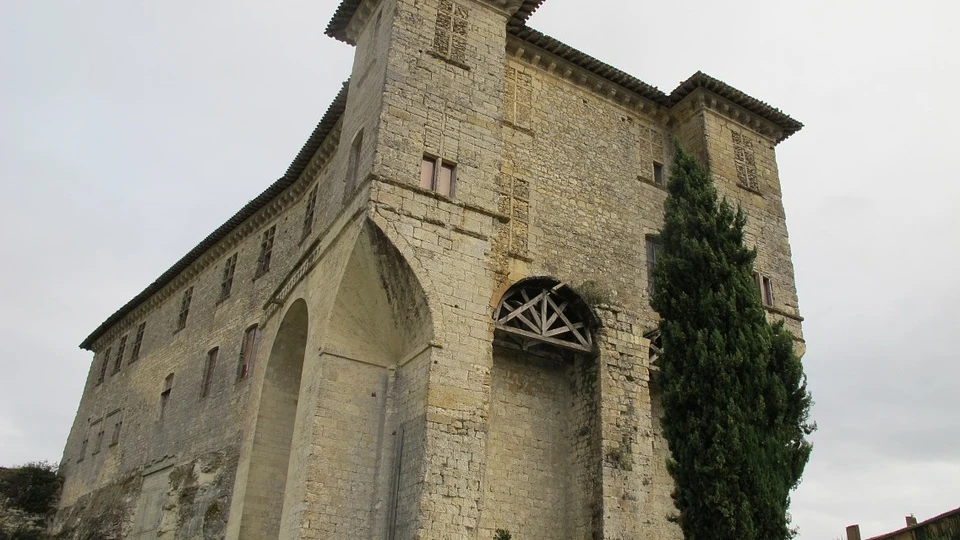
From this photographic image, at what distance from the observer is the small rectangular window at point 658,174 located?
17823 mm

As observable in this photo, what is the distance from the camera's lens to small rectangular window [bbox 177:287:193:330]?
A: 24.5m

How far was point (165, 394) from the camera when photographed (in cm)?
2356

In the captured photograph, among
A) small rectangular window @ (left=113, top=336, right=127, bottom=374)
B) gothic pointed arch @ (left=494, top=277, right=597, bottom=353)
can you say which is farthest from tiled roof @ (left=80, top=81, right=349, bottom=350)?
gothic pointed arch @ (left=494, top=277, right=597, bottom=353)

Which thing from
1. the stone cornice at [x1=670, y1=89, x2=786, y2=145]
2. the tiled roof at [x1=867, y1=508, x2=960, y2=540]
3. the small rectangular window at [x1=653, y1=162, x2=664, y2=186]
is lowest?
the tiled roof at [x1=867, y1=508, x2=960, y2=540]

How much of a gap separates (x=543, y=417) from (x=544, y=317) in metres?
1.90

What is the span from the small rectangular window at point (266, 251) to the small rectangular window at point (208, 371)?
2.55 metres

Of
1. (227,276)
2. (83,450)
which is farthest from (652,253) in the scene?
(83,450)

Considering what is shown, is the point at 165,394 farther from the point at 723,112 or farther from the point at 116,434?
the point at 723,112

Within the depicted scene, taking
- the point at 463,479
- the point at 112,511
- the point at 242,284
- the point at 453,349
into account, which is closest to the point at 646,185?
the point at 453,349

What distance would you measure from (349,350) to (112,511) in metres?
14.1

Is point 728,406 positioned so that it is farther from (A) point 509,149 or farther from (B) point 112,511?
(B) point 112,511

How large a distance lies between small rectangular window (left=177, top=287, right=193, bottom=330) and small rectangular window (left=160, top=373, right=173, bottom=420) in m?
1.66

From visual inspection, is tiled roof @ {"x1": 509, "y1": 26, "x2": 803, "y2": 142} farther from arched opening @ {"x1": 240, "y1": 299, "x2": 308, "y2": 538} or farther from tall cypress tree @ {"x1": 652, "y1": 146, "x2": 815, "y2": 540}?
arched opening @ {"x1": 240, "y1": 299, "x2": 308, "y2": 538}

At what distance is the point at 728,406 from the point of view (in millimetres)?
11047
